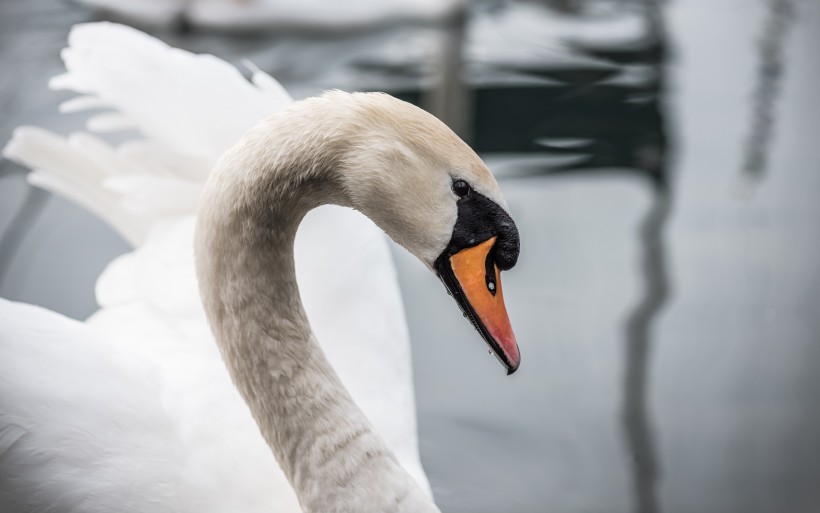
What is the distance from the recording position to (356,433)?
175 cm

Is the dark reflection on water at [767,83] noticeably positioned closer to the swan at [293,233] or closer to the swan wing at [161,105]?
the swan wing at [161,105]

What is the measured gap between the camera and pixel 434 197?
60.7 inches

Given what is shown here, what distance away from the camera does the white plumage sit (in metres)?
1.76

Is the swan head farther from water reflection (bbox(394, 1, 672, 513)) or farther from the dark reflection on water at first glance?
the dark reflection on water

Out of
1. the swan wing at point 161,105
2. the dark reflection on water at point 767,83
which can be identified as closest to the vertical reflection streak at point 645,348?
the dark reflection on water at point 767,83

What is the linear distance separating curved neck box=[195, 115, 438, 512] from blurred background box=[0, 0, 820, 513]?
2.22 ft

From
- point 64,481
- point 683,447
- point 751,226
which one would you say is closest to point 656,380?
point 683,447

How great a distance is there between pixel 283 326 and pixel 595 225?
2101 mm

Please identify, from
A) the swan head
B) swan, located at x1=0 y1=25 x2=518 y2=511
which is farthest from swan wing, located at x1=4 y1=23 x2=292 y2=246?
the swan head

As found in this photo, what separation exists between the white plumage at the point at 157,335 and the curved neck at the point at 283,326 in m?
0.18

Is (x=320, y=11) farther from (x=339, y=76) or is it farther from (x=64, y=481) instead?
(x=64, y=481)

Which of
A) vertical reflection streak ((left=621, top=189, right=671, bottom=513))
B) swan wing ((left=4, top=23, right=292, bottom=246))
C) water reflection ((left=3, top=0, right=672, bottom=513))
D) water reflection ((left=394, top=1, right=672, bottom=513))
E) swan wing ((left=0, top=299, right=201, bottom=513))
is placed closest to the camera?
swan wing ((left=0, top=299, right=201, bottom=513))

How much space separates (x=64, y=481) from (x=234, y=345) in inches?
13.7

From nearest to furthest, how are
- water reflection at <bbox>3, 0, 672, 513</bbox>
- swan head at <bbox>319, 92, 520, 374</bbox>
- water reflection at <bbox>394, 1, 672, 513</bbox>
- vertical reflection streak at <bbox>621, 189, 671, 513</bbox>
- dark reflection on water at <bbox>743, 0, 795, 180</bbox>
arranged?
swan head at <bbox>319, 92, 520, 374</bbox>, vertical reflection streak at <bbox>621, 189, 671, 513</bbox>, water reflection at <bbox>394, 1, 672, 513</bbox>, water reflection at <bbox>3, 0, 672, 513</bbox>, dark reflection on water at <bbox>743, 0, 795, 180</bbox>
